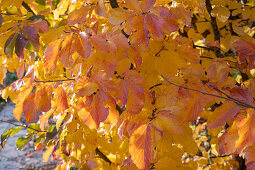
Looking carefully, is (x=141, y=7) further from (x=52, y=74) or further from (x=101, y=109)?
(x=52, y=74)

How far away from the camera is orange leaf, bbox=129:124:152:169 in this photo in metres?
0.68

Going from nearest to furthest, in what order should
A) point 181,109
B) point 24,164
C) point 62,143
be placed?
point 181,109 → point 62,143 → point 24,164

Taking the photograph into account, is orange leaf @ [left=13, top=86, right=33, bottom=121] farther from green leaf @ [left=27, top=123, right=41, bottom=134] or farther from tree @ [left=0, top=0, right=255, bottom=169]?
green leaf @ [left=27, top=123, right=41, bottom=134]

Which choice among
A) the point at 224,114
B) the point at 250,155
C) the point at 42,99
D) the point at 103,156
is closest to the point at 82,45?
the point at 42,99

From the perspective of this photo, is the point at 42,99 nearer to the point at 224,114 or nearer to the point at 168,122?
the point at 168,122

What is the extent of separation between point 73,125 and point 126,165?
278 mm

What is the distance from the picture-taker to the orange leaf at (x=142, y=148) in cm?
68

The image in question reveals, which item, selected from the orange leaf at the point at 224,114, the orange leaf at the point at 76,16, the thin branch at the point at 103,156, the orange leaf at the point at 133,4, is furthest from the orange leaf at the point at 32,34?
the thin branch at the point at 103,156

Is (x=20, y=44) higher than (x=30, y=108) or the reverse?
higher

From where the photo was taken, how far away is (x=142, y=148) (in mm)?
687

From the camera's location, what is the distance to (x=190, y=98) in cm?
85

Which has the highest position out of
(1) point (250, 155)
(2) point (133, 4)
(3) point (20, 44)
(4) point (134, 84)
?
(2) point (133, 4)

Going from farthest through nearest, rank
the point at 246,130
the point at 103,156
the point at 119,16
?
the point at 103,156, the point at 119,16, the point at 246,130

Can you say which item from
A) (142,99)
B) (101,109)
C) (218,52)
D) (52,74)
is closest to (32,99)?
(52,74)
